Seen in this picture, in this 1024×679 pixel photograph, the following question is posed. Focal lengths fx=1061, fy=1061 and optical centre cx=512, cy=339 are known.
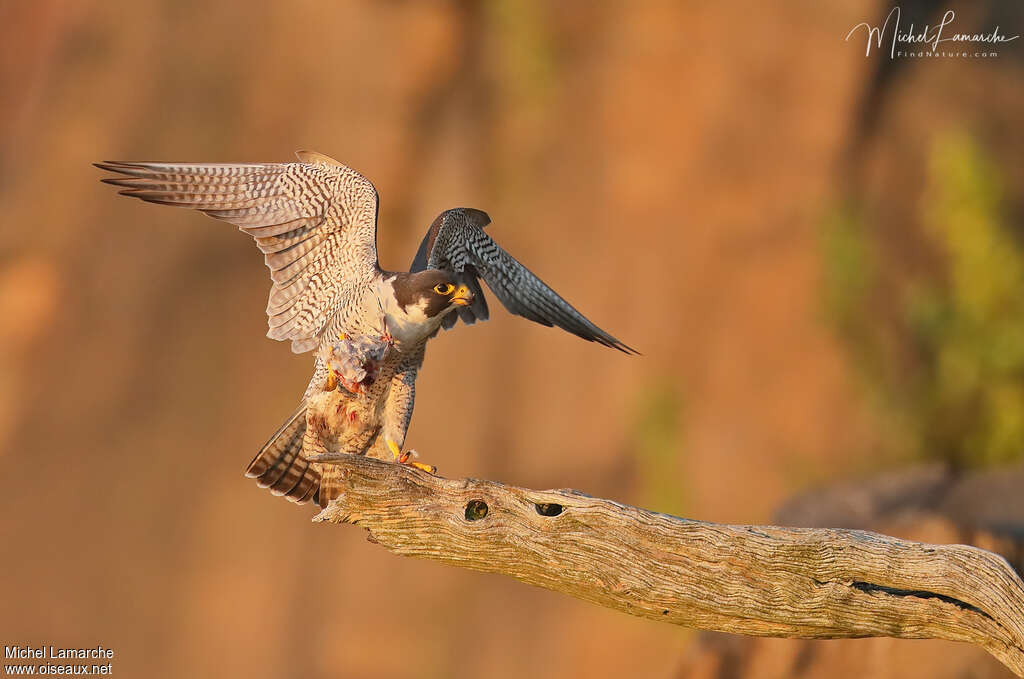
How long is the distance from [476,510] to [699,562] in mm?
913

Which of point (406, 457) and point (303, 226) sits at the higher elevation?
point (303, 226)

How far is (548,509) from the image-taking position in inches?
167

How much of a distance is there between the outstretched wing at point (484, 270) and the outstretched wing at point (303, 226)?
1.33ft

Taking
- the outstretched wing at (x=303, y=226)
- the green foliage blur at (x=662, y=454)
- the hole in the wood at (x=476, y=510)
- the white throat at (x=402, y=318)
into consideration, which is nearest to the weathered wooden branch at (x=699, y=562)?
the hole in the wood at (x=476, y=510)

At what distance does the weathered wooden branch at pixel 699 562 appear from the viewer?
4.17 metres

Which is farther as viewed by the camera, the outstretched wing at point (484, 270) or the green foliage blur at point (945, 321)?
the green foliage blur at point (945, 321)

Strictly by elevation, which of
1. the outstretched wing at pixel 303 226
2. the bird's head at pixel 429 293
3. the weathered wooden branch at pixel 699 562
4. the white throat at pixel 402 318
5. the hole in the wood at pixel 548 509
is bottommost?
the weathered wooden branch at pixel 699 562

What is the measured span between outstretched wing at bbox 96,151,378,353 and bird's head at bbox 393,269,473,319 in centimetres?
29

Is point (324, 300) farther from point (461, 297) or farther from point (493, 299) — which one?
point (493, 299)

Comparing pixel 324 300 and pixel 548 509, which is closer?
pixel 548 509

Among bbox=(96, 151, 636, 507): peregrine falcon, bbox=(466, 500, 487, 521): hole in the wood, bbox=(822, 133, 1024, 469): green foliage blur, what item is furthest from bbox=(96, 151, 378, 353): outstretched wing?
bbox=(822, 133, 1024, 469): green foliage blur

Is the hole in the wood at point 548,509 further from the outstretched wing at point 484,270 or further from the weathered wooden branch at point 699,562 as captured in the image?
the outstretched wing at point 484,270

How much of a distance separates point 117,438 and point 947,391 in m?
8.04

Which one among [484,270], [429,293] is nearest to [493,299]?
[484,270]
